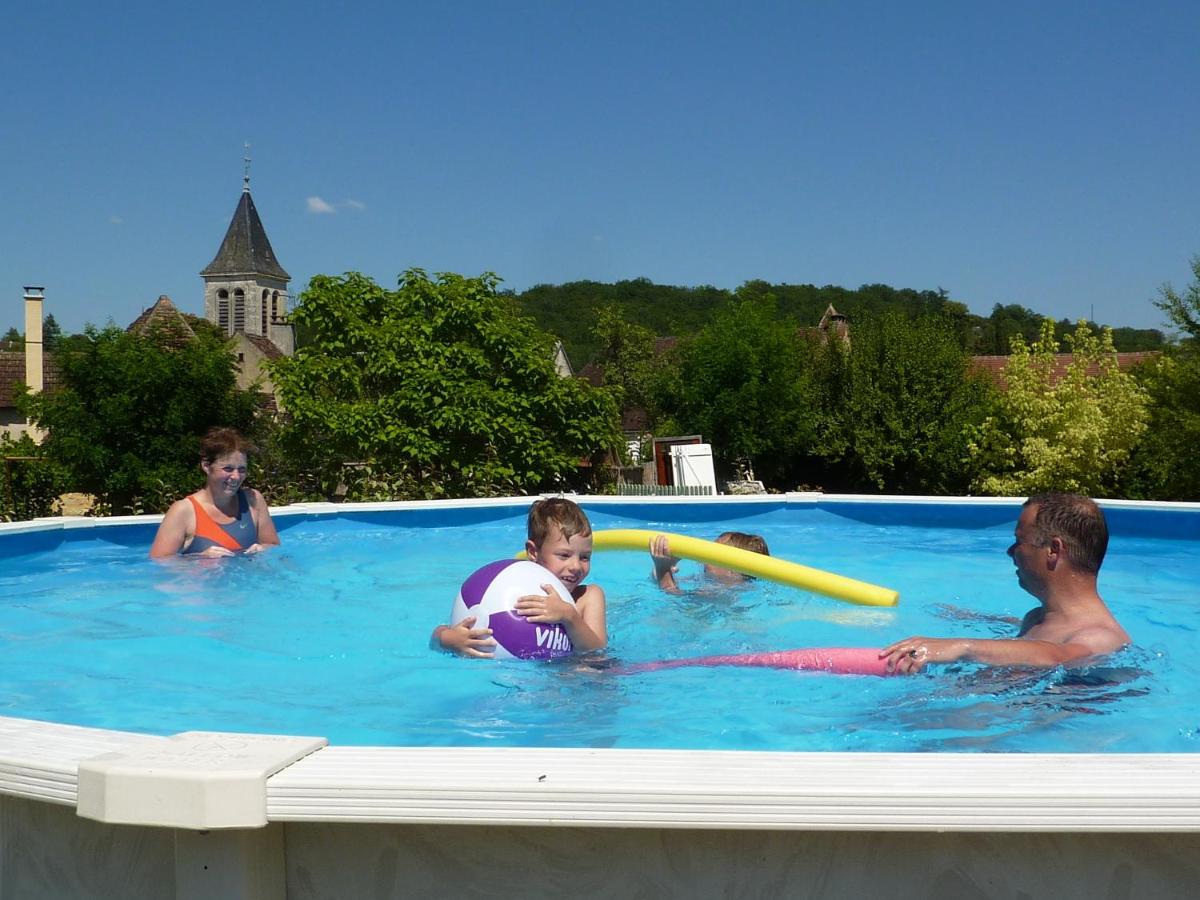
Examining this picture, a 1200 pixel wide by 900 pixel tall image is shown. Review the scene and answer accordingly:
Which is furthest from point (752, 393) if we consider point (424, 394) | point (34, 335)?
point (34, 335)

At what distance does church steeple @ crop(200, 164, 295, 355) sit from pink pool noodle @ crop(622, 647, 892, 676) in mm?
82996

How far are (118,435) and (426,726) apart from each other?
400 inches

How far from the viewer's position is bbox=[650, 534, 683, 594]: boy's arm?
19.3 feet

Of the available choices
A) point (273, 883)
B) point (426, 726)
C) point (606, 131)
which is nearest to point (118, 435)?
point (426, 726)

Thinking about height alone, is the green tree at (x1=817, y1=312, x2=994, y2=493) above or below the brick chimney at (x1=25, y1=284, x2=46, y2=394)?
below

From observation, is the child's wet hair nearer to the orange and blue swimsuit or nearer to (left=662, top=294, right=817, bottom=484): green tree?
the orange and blue swimsuit

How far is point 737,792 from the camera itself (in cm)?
203

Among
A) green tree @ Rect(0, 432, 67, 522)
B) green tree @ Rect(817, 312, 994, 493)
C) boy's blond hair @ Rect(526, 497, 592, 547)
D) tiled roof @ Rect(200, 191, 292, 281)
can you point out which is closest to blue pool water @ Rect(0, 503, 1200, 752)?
boy's blond hair @ Rect(526, 497, 592, 547)

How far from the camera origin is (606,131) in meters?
41.5

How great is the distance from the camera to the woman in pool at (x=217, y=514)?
737 centimetres

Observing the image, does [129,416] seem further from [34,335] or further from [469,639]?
[34,335]

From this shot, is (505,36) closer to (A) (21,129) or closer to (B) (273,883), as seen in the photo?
(A) (21,129)

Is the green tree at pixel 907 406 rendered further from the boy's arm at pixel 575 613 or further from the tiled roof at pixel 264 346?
the tiled roof at pixel 264 346

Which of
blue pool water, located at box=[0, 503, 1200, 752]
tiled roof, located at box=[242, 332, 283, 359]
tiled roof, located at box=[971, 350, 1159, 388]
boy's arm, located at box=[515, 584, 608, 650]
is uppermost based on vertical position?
tiled roof, located at box=[242, 332, 283, 359]
